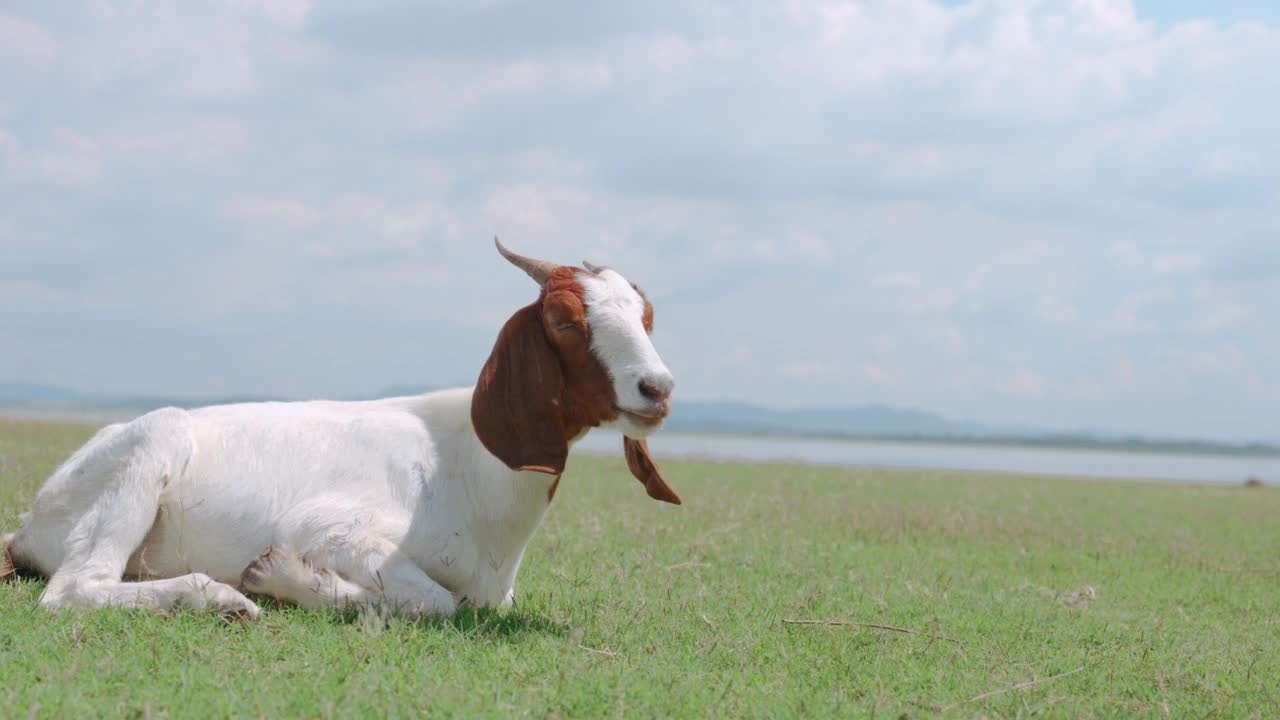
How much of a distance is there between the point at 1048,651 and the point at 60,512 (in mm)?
5256

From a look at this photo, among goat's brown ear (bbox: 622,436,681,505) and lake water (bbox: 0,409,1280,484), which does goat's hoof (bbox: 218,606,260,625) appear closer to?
goat's brown ear (bbox: 622,436,681,505)

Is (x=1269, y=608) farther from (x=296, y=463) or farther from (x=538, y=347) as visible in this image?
(x=296, y=463)

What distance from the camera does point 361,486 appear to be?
540cm

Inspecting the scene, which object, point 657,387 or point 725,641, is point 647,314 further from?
point 725,641

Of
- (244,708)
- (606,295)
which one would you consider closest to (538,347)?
(606,295)

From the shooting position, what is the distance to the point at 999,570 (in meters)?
9.21

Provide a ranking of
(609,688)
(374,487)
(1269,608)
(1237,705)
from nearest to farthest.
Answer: (609,688)
(1237,705)
(374,487)
(1269,608)

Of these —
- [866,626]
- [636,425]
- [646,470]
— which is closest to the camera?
[636,425]

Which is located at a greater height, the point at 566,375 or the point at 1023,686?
the point at 566,375

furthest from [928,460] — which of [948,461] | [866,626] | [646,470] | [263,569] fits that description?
[263,569]

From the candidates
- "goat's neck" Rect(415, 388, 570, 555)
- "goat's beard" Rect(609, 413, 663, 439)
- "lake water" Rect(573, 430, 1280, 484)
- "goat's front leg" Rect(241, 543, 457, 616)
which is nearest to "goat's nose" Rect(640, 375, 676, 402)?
"goat's beard" Rect(609, 413, 663, 439)

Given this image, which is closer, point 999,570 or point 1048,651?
point 1048,651

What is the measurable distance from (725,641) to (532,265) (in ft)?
7.02

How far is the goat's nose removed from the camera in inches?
188
